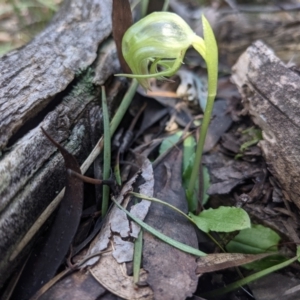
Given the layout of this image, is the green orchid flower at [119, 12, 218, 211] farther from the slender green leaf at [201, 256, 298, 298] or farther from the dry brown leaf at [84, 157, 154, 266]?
the slender green leaf at [201, 256, 298, 298]

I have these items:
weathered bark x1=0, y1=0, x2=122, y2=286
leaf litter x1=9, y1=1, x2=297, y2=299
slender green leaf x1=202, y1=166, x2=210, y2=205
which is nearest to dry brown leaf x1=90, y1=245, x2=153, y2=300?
leaf litter x1=9, y1=1, x2=297, y2=299

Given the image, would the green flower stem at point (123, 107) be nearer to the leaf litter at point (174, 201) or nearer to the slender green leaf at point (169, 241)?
the leaf litter at point (174, 201)

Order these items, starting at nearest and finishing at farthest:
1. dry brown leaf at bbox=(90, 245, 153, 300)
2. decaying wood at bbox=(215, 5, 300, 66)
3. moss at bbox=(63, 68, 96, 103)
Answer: dry brown leaf at bbox=(90, 245, 153, 300), moss at bbox=(63, 68, 96, 103), decaying wood at bbox=(215, 5, 300, 66)

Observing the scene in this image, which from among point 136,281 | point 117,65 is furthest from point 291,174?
point 117,65

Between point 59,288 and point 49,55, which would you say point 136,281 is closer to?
point 59,288

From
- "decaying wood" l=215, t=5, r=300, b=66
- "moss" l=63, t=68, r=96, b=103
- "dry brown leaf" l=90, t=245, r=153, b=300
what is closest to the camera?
"dry brown leaf" l=90, t=245, r=153, b=300

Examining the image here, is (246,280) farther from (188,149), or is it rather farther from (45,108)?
(45,108)

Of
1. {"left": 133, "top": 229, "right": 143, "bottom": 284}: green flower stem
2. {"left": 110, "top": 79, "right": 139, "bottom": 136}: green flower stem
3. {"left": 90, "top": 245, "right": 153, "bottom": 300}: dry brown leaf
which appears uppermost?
{"left": 110, "top": 79, "right": 139, "bottom": 136}: green flower stem
